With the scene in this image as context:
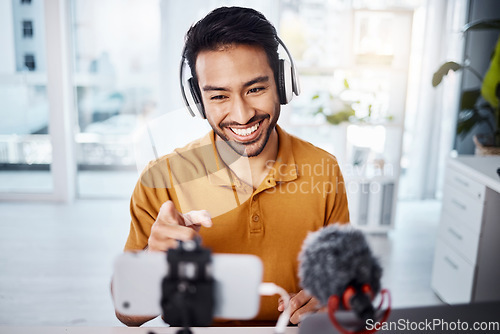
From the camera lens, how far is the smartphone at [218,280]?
581 mm

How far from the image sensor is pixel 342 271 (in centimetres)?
60

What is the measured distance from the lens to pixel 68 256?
2766 millimetres

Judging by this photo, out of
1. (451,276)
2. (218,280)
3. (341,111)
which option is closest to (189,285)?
(218,280)

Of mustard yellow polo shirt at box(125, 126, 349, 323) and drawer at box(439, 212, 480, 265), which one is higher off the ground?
mustard yellow polo shirt at box(125, 126, 349, 323)

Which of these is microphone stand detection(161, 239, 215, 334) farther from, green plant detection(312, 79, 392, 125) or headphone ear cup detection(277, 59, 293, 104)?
green plant detection(312, 79, 392, 125)

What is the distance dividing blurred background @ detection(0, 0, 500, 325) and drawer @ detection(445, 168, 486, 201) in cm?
66

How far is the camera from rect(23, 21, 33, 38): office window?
3.37 metres

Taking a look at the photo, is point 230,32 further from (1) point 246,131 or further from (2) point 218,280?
(2) point 218,280

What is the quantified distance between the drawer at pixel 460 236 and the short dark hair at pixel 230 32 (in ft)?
4.66

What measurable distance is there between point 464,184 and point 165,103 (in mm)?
2191

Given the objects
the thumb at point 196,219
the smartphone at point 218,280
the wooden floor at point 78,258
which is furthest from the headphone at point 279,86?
the wooden floor at point 78,258

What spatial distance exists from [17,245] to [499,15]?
3681mm

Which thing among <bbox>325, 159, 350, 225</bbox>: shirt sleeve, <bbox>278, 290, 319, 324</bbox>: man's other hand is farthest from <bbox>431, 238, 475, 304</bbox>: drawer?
<bbox>278, 290, 319, 324</bbox>: man's other hand

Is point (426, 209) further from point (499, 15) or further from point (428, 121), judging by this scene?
point (499, 15)
